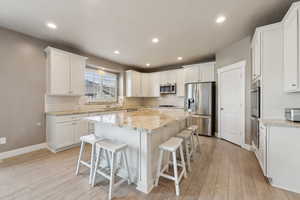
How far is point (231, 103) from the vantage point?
144 inches

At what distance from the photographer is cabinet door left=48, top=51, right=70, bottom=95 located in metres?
3.21

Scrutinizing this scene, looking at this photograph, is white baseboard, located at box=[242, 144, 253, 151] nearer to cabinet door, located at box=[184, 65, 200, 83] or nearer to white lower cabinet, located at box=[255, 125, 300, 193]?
white lower cabinet, located at box=[255, 125, 300, 193]

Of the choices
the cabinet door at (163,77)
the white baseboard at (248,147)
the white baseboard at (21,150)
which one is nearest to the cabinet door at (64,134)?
the white baseboard at (21,150)

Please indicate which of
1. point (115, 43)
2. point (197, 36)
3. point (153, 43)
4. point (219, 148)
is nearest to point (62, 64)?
point (115, 43)

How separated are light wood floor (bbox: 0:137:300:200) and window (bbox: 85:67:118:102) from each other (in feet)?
7.73

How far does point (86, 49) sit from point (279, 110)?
4.70 meters

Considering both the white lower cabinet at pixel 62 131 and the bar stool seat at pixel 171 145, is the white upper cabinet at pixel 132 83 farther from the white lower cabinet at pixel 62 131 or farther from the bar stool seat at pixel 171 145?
the bar stool seat at pixel 171 145

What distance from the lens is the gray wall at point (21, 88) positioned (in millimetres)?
2762

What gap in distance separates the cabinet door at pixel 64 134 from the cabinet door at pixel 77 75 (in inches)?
35.0

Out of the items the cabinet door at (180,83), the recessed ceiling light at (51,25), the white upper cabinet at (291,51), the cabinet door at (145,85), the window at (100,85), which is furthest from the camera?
the cabinet door at (145,85)

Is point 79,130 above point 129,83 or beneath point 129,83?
beneath

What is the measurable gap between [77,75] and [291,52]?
4463mm

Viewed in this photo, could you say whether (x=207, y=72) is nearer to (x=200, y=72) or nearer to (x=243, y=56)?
(x=200, y=72)

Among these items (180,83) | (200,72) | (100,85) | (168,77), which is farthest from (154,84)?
(100,85)
